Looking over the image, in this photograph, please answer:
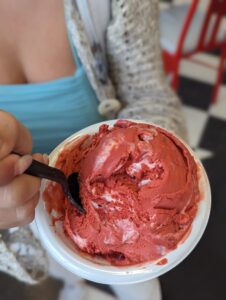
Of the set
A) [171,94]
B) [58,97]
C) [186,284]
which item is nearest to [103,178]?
[58,97]

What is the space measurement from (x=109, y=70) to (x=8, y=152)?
0.37 meters

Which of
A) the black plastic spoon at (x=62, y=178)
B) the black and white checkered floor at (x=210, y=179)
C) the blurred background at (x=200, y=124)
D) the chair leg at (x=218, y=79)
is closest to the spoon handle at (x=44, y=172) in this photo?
the black plastic spoon at (x=62, y=178)

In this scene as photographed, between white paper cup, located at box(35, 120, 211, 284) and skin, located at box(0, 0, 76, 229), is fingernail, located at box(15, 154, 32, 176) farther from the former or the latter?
skin, located at box(0, 0, 76, 229)

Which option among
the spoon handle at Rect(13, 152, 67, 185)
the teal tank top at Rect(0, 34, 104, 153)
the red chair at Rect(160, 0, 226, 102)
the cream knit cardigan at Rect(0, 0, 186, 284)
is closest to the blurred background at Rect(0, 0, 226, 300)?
the red chair at Rect(160, 0, 226, 102)

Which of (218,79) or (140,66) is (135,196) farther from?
(218,79)

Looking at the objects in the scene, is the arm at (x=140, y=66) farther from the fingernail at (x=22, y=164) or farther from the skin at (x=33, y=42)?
the fingernail at (x=22, y=164)

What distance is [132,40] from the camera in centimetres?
66

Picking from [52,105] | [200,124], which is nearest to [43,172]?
[52,105]

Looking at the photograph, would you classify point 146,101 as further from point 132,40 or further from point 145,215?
point 145,215

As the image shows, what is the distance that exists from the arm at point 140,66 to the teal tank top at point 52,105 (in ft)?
0.22

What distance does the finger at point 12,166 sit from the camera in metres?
0.40

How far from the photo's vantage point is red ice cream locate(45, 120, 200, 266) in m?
0.51

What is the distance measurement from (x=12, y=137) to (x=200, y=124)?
126 centimetres

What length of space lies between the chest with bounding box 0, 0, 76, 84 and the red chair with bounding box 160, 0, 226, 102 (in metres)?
0.88
